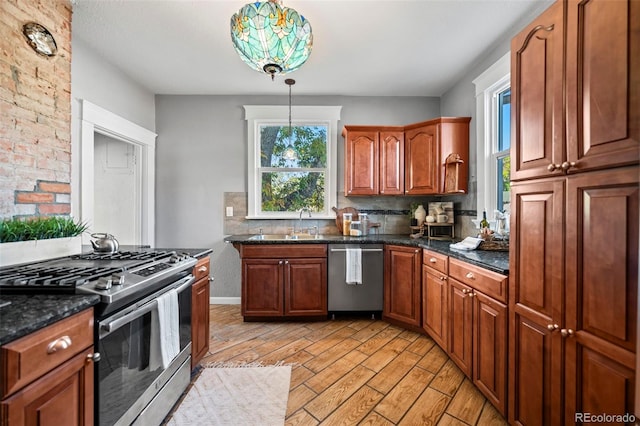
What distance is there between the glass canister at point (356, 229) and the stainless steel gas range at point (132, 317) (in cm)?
194

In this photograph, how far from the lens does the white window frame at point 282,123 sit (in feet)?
11.5

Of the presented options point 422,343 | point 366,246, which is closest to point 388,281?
point 366,246

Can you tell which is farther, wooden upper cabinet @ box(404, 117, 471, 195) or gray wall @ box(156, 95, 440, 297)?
gray wall @ box(156, 95, 440, 297)

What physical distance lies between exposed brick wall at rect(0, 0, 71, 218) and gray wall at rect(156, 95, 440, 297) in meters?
1.53

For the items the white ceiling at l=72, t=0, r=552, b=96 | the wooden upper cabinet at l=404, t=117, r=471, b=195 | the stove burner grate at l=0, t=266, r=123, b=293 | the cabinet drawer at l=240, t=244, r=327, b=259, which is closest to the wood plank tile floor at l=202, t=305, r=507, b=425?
the cabinet drawer at l=240, t=244, r=327, b=259

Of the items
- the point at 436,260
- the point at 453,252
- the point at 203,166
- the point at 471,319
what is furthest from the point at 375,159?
the point at 203,166

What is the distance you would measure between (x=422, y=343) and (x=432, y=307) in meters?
0.39

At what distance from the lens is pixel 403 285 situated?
9.09 ft

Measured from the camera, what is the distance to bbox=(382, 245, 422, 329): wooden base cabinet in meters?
2.66

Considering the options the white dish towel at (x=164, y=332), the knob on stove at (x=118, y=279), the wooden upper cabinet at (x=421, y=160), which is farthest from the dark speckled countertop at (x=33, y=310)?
the wooden upper cabinet at (x=421, y=160)

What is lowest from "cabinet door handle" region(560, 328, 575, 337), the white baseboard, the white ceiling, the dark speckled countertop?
the white baseboard

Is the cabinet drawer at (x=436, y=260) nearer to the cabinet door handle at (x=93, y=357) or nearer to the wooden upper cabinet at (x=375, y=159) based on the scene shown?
the wooden upper cabinet at (x=375, y=159)

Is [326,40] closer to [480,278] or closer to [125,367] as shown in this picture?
[480,278]

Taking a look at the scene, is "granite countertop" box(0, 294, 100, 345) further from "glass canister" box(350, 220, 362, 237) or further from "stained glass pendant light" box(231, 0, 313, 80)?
"glass canister" box(350, 220, 362, 237)
